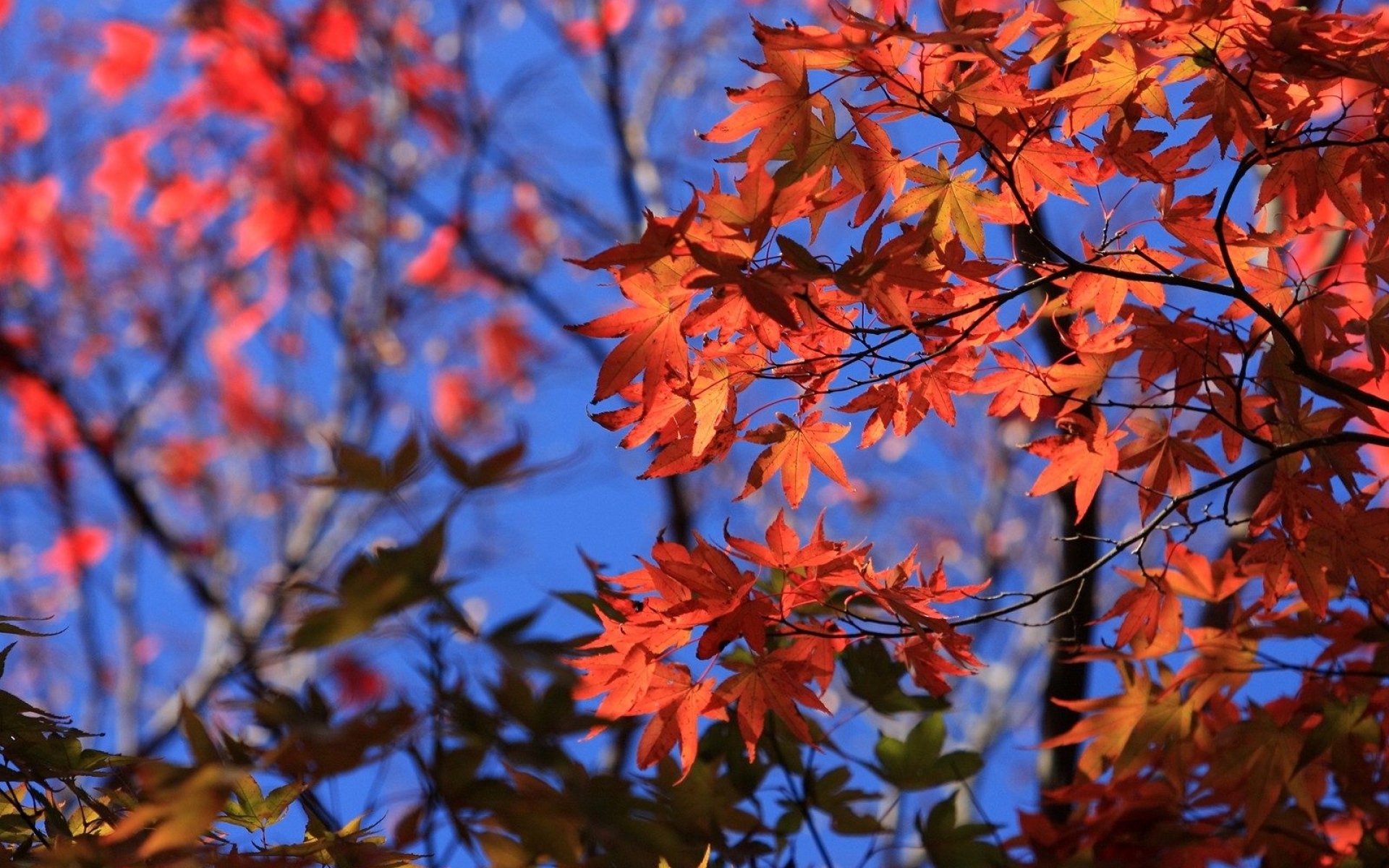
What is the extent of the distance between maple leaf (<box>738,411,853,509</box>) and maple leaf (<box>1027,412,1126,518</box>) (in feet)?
0.73

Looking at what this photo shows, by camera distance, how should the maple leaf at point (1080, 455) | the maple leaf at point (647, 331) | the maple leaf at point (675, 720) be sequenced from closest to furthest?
the maple leaf at point (647, 331), the maple leaf at point (675, 720), the maple leaf at point (1080, 455)

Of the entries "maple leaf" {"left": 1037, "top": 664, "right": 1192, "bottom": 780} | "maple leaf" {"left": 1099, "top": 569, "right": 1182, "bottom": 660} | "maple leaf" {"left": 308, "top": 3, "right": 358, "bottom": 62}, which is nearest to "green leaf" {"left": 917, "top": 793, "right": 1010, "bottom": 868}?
"maple leaf" {"left": 1037, "top": 664, "right": 1192, "bottom": 780}

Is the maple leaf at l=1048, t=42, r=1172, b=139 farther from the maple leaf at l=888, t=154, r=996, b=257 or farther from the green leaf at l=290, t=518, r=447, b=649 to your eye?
the green leaf at l=290, t=518, r=447, b=649

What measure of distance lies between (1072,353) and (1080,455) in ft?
0.39

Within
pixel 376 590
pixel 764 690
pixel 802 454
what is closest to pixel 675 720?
pixel 764 690

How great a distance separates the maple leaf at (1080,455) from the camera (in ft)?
4.09

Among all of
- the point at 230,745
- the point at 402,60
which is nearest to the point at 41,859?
the point at 230,745

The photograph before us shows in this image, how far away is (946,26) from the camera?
0.99m

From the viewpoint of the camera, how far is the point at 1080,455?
4.15 ft

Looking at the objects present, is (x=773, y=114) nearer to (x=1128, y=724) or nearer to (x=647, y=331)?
(x=647, y=331)

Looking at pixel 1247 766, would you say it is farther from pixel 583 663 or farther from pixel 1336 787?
Answer: pixel 583 663

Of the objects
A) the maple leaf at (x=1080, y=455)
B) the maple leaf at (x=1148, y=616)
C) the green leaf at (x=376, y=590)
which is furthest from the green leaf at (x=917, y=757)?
the green leaf at (x=376, y=590)

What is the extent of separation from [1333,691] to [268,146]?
6.20m

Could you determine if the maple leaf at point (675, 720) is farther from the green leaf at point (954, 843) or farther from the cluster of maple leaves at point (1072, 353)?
the green leaf at point (954, 843)
